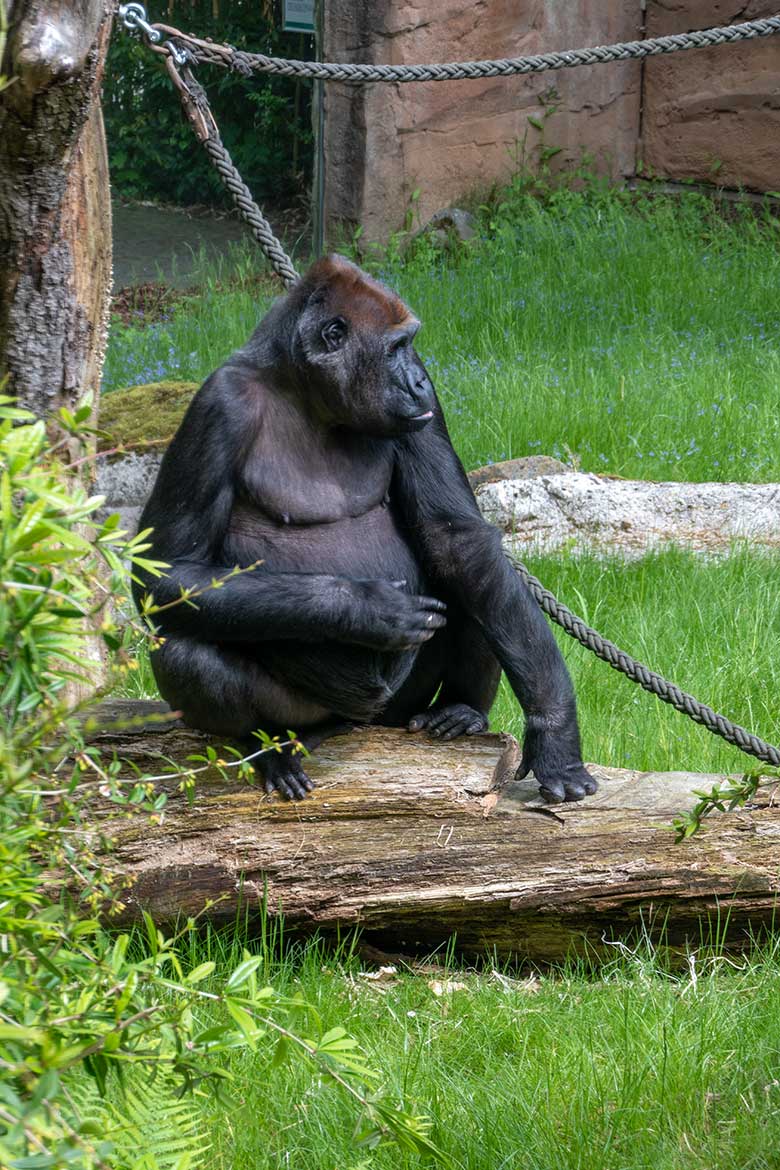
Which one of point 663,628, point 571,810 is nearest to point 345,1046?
point 571,810

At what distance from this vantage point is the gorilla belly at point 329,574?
10.3 feet

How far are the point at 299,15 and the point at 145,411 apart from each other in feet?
18.2

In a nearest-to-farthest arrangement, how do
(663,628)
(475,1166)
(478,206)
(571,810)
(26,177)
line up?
1. (475,1166)
2. (26,177)
3. (571,810)
4. (663,628)
5. (478,206)

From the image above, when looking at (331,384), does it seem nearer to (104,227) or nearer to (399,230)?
(104,227)

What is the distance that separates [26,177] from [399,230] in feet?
22.5

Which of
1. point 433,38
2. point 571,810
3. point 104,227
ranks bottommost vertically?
point 571,810

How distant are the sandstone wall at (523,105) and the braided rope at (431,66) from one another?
212 inches

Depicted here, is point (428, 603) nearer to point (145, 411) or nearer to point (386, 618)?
point (386, 618)

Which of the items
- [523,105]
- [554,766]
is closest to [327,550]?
[554,766]

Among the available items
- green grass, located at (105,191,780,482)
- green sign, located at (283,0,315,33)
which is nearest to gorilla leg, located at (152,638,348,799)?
green grass, located at (105,191,780,482)

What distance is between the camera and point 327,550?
10.5 feet

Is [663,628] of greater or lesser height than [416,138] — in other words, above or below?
below

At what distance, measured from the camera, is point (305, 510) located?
126 inches

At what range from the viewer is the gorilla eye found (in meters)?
3.12
